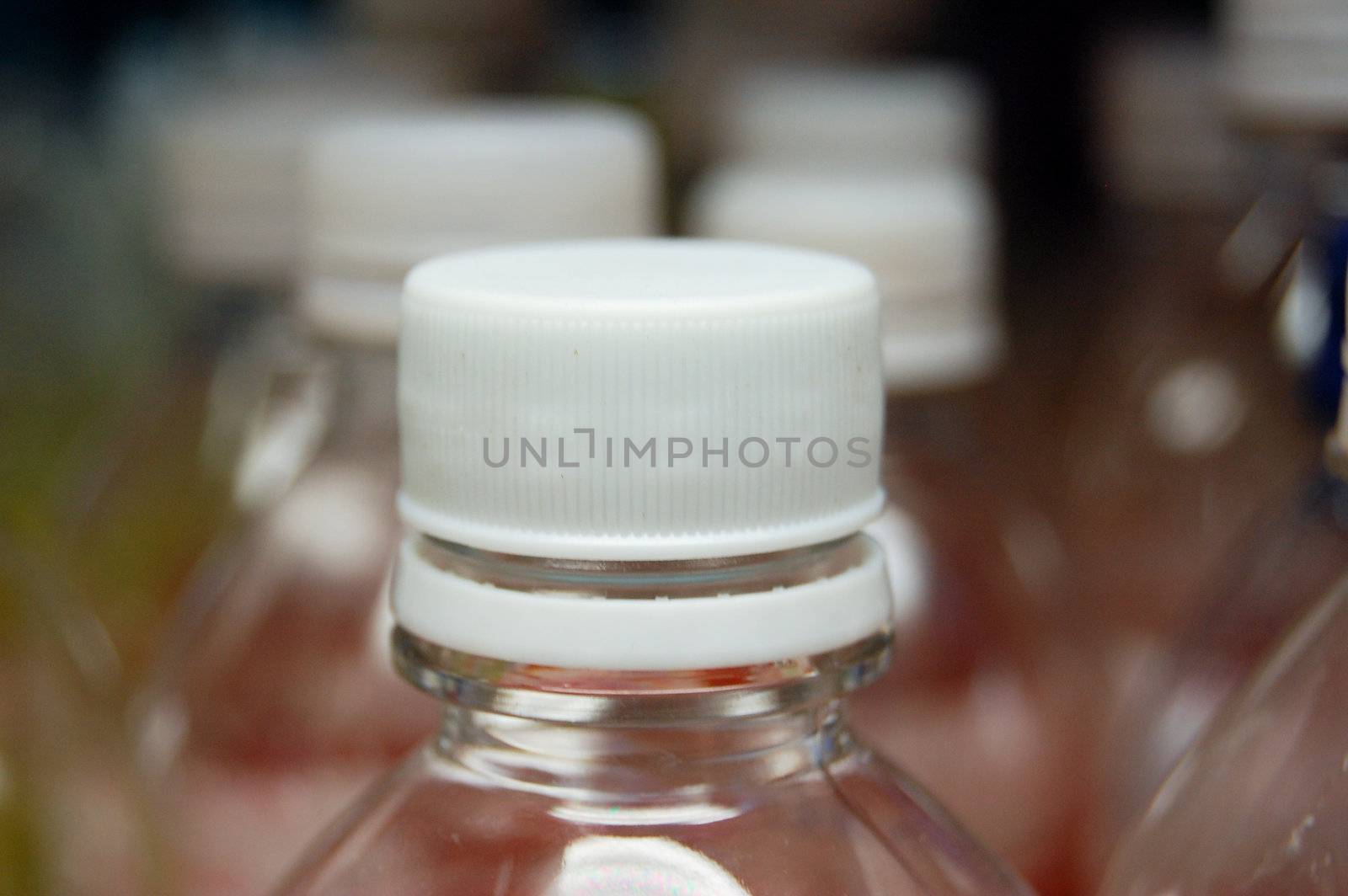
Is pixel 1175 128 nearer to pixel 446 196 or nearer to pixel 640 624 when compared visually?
pixel 446 196

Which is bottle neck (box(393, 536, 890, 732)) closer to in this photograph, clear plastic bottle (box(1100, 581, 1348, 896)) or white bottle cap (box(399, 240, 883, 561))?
white bottle cap (box(399, 240, 883, 561))

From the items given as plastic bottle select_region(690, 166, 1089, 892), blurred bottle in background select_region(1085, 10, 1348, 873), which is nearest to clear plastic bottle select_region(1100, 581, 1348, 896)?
blurred bottle in background select_region(1085, 10, 1348, 873)

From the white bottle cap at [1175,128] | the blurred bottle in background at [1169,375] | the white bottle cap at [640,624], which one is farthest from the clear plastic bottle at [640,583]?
the white bottle cap at [1175,128]

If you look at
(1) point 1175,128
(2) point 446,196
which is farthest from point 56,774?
(1) point 1175,128

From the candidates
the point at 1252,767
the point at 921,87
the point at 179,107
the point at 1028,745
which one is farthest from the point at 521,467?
the point at 179,107

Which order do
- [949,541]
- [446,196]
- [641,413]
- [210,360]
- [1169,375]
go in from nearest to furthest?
1. [641,413]
2. [446,196]
3. [949,541]
4. [1169,375]
5. [210,360]

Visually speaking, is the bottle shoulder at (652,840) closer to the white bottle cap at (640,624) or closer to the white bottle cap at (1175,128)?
the white bottle cap at (640,624)

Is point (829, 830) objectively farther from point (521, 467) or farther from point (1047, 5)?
point (1047, 5)
